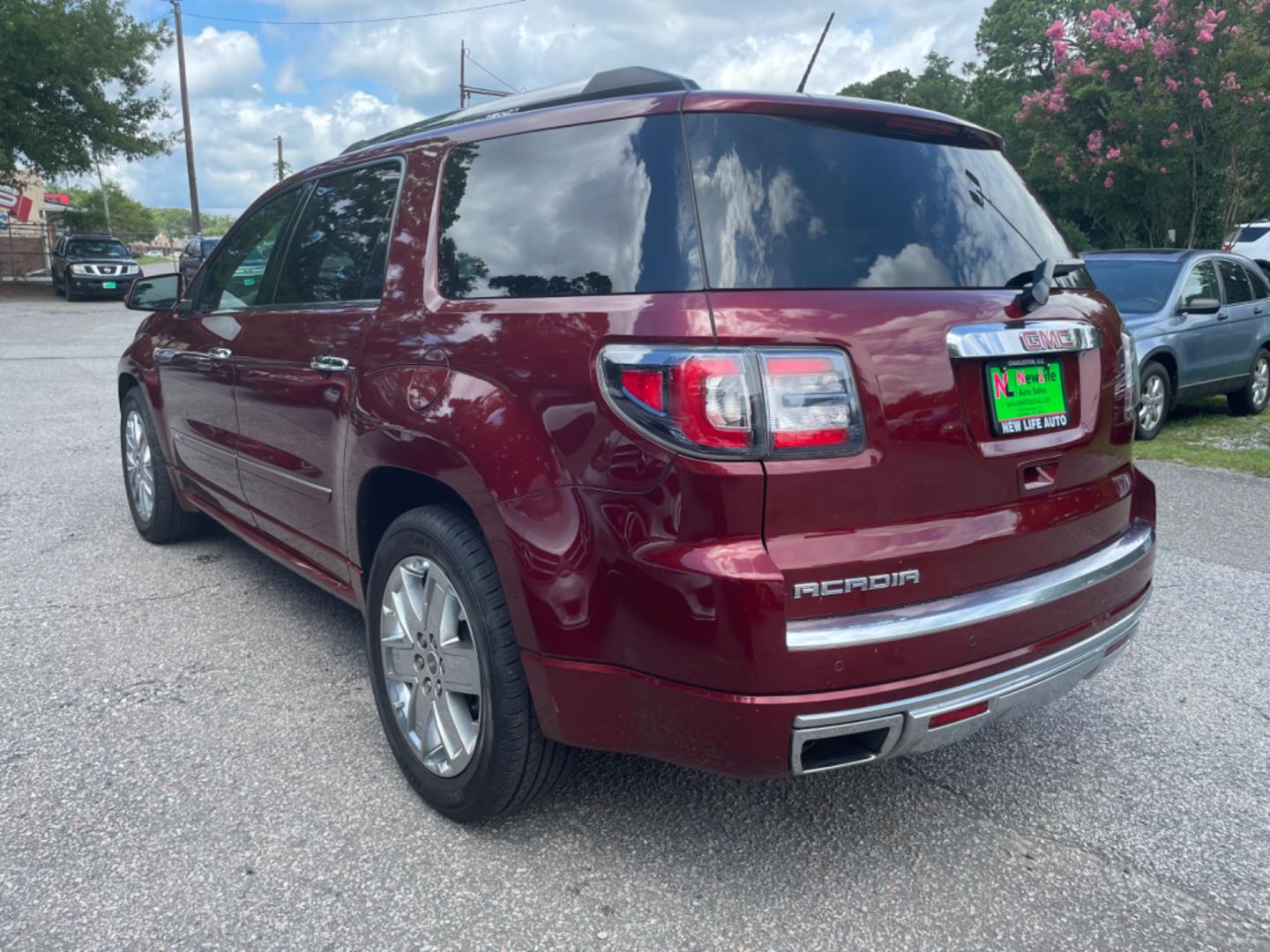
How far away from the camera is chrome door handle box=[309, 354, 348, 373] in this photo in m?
3.08

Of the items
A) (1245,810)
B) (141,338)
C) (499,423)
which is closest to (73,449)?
(141,338)

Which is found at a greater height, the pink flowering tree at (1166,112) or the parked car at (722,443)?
the pink flowering tree at (1166,112)

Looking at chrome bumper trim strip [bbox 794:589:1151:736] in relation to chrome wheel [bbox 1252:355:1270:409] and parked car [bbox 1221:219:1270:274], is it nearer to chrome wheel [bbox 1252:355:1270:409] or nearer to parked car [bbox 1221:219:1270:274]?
chrome wheel [bbox 1252:355:1270:409]

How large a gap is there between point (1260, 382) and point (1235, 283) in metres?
1.13

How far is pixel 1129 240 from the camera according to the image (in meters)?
23.8

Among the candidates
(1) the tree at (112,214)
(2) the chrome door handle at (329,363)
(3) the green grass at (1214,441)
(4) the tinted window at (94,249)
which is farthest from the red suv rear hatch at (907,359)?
(1) the tree at (112,214)

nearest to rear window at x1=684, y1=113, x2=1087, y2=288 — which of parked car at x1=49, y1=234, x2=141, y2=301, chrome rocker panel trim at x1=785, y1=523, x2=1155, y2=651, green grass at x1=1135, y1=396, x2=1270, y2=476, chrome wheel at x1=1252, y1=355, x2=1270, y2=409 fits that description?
chrome rocker panel trim at x1=785, y1=523, x2=1155, y2=651

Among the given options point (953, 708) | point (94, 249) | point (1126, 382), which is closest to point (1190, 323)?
point (1126, 382)

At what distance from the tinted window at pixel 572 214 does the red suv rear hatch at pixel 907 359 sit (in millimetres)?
80

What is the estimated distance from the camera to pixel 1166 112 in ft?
53.3

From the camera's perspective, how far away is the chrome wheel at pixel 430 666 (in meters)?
2.63

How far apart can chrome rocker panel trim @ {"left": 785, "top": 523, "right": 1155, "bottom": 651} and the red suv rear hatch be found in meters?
0.02

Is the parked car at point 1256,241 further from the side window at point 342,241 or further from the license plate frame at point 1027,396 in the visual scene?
the side window at point 342,241

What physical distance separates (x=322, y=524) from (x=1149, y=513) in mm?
2503
